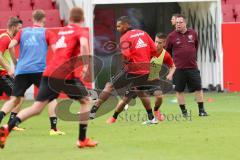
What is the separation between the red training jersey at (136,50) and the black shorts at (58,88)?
120 inches

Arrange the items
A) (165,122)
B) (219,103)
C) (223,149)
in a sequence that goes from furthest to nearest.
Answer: (219,103) → (165,122) → (223,149)

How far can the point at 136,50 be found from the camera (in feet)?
45.4

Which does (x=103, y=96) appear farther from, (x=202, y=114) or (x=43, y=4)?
(x=43, y=4)

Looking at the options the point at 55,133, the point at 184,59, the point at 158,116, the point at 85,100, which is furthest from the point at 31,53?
the point at 184,59

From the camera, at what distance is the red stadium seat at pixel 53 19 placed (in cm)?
2275

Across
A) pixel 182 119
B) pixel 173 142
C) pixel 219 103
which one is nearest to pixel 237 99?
pixel 219 103

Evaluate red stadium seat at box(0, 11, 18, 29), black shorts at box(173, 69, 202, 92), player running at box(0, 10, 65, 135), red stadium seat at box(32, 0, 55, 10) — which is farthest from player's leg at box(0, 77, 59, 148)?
red stadium seat at box(32, 0, 55, 10)

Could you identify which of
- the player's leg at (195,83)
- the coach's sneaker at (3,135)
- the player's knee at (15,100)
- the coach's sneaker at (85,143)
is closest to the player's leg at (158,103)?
the player's leg at (195,83)

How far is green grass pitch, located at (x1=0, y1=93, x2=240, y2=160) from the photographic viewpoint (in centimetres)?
980

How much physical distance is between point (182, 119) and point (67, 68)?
4748 millimetres

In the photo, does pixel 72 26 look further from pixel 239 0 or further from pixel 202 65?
pixel 239 0

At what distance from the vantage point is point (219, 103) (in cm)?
1903

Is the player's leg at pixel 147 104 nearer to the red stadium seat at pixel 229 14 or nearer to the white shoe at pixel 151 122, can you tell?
the white shoe at pixel 151 122

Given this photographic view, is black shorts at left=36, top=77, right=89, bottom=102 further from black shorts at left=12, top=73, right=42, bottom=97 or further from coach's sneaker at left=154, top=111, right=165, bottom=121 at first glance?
Answer: coach's sneaker at left=154, top=111, right=165, bottom=121
